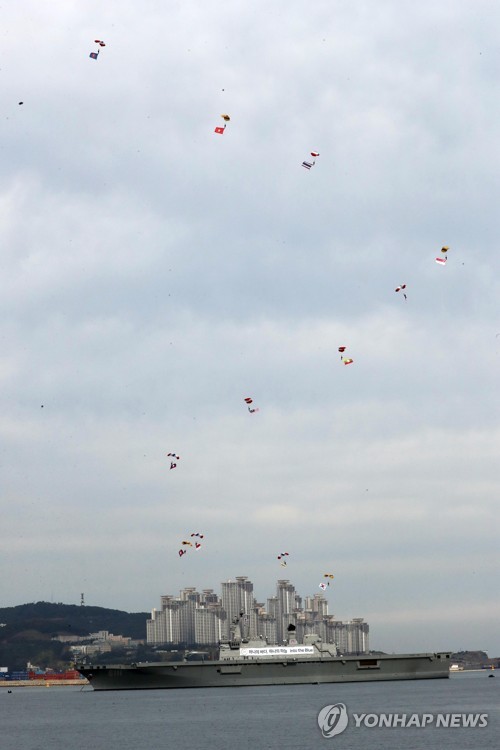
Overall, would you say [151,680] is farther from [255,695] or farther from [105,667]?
[255,695]

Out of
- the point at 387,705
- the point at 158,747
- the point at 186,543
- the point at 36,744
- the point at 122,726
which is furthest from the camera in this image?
the point at 186,543

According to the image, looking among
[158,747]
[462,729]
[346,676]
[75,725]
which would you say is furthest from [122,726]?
[346,676]

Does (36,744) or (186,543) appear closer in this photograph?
(36,744)
